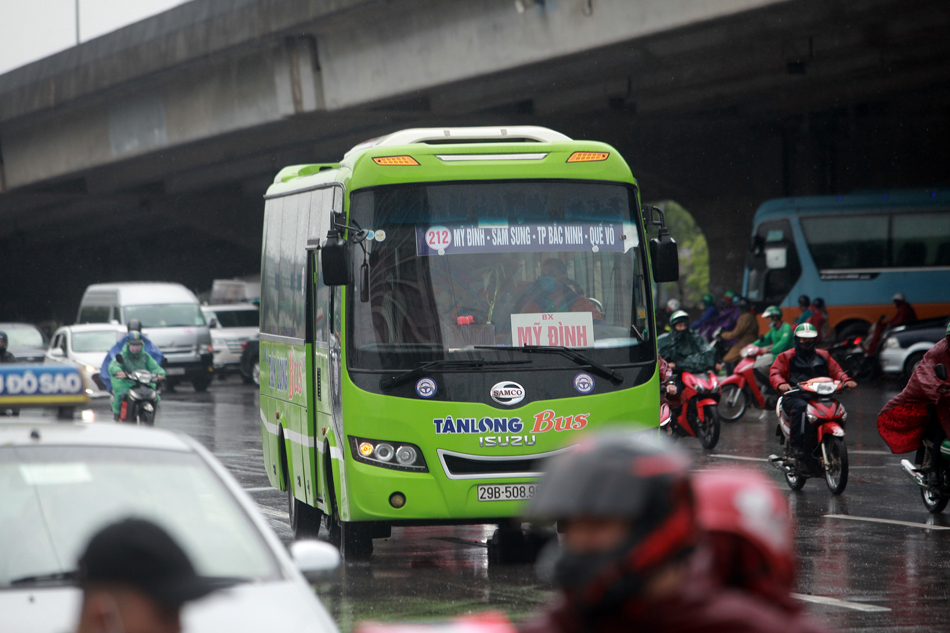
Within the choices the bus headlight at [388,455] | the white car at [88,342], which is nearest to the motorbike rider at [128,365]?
the bus headlight at [388,455]

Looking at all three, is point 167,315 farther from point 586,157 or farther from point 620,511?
point 620,511

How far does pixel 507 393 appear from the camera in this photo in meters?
8.73

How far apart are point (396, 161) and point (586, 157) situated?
4.24 ft

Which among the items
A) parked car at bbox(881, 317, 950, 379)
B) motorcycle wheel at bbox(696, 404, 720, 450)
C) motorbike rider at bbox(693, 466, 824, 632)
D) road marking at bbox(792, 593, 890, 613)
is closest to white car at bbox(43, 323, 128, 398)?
motorcycle wheel at bbox(696, 404, 720, 450)

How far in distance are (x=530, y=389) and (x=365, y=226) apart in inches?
59.8

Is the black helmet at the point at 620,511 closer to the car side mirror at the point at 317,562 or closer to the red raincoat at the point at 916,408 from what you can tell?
the car side mirror at the point at 317,562

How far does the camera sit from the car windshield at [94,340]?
2806cm

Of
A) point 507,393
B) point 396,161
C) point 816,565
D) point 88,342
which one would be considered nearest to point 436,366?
point 507,393

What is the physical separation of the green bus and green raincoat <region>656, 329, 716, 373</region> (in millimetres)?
7784

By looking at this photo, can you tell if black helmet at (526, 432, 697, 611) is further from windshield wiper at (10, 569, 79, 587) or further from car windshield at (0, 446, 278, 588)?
windshield wiper at (10, 569, 79, 587)

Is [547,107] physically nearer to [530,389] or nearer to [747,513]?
[530,389]

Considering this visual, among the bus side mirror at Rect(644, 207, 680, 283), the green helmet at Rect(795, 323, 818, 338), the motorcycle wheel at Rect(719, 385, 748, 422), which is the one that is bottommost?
the motorcycle wheel at Rect(719, 385, 748, 422)

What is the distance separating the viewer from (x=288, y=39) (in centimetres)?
2466

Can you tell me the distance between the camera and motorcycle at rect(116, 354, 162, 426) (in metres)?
16.9
